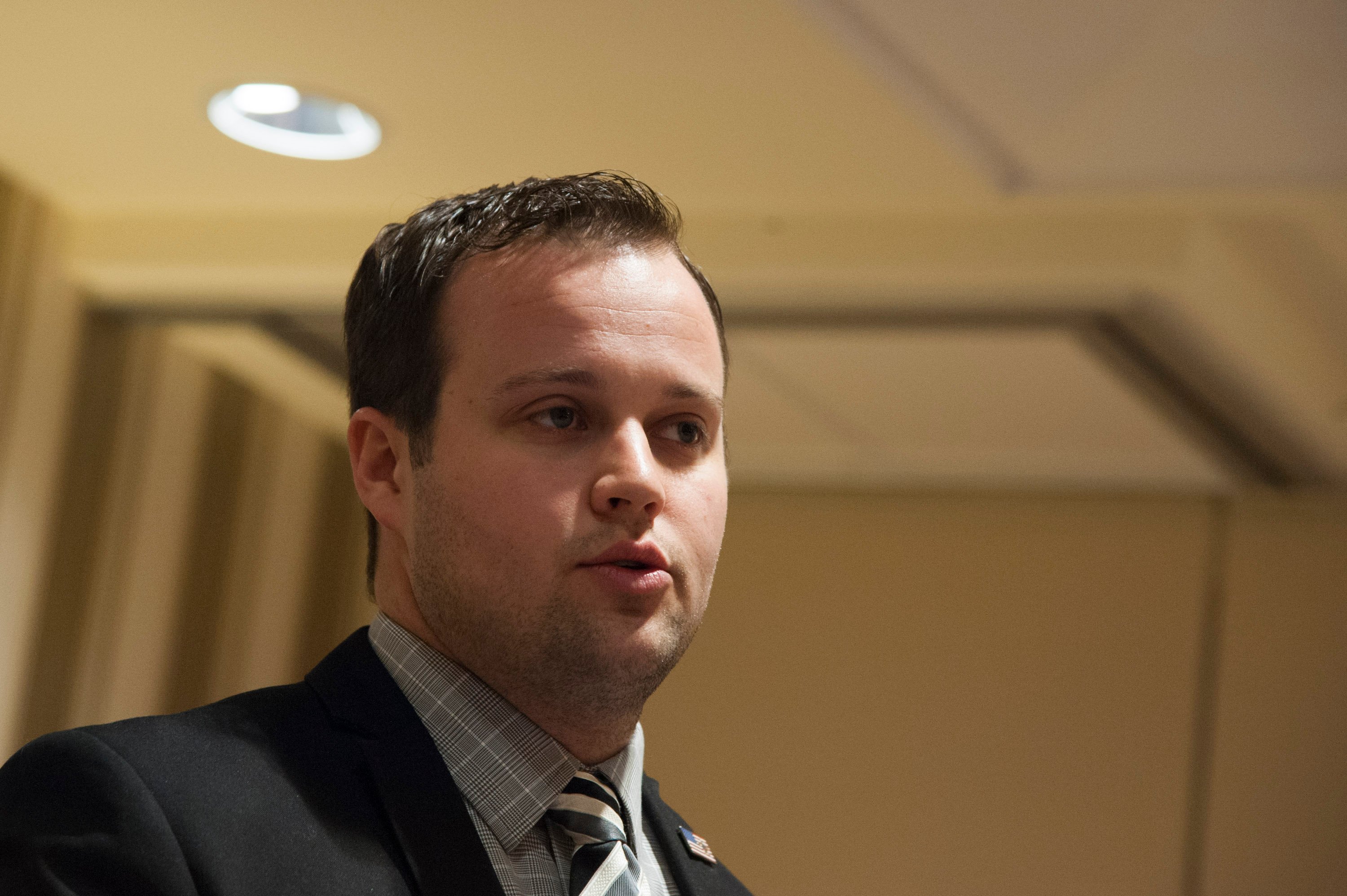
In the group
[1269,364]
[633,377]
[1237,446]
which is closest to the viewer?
[633,377]

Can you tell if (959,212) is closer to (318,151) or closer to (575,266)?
(318,151)

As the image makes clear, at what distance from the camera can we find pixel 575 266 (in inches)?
48.3

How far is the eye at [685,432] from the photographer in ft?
4.07

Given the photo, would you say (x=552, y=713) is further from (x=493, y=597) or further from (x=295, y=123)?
(x=295, y=123)

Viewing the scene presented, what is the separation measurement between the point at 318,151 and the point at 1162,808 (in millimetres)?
3016

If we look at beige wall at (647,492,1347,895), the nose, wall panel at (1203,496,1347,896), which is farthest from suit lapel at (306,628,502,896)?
wall panel at (1203,496,1347,896)

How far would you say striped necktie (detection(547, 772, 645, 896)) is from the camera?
3.69ft

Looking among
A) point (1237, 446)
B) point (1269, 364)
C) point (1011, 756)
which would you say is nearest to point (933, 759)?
point (1011, 756)

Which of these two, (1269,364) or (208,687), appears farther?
(208,687)

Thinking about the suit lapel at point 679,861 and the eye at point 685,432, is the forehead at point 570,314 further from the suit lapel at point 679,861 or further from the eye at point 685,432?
the suit lapel at point 679,861

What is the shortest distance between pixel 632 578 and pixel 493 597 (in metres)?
0.12

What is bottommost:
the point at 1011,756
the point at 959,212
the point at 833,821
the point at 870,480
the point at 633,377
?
the point at 833,821

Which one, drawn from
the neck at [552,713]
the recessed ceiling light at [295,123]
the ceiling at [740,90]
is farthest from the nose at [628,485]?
the recessed ceiling light at [295,123]

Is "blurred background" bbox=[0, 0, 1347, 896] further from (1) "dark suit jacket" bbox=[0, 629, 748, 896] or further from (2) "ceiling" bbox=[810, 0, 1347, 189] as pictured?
(1) "dark suit jacket" bbox=[0, 629, 748, 896]
